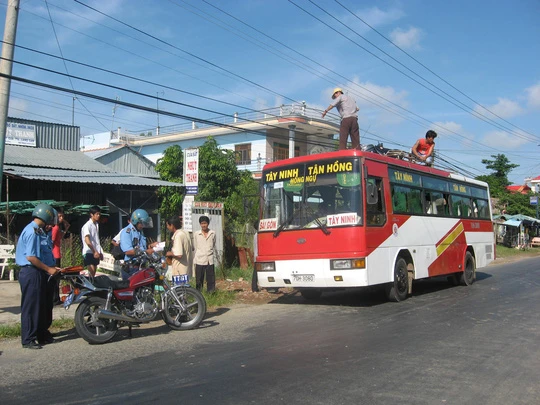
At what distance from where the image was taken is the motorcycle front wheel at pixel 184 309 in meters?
7.74

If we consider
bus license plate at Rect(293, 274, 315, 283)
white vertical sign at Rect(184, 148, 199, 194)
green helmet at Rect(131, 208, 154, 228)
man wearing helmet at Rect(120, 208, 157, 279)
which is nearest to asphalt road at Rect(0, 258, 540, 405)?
bus license plate at Rect(293, 274, 315, 283)

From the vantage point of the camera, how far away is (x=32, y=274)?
6.70 metres

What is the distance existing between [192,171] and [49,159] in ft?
33.1

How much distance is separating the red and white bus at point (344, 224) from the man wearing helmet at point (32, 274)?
15.5ft

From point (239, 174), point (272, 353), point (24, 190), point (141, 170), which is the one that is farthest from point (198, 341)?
point (141, 170)

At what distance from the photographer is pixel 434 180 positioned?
13.0 meters

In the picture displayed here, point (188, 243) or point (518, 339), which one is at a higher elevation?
point (188, 243)

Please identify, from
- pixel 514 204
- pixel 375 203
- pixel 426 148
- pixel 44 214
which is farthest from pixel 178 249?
pixel 514 204

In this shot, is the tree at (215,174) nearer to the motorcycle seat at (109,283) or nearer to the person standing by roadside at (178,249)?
the person standing by roadside at (178,249)

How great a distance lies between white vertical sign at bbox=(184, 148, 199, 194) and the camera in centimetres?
1210

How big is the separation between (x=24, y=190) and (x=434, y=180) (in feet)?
40.0

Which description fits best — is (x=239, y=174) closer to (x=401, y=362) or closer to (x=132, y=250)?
(x=132, y=250)

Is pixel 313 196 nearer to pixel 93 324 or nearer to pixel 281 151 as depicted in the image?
pixel 93 324

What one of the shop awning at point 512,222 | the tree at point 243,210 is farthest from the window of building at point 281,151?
the shop awning at point 512,222
